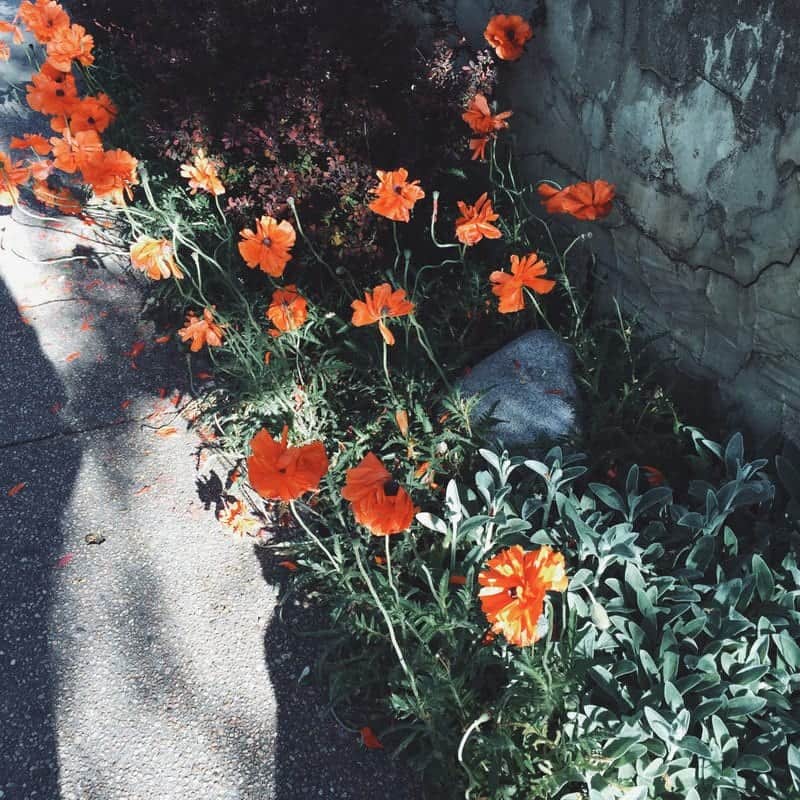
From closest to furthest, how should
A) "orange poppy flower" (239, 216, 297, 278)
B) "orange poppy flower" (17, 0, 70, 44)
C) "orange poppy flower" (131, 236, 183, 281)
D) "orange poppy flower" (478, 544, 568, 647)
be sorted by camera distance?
"orange poppy flower" (478, 544, 568, 647), "orange poppy flower" (131, 236, 183, 281), "orange poppy flower" (239, 216, 297, 278), "orange poppy flower" (17, 0, 70, 44)

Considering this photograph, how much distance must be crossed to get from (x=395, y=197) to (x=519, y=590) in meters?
1.47

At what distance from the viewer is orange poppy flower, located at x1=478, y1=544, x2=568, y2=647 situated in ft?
4.72

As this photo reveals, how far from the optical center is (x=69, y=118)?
3260 millimetres

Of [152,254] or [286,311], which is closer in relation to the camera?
[152,254]

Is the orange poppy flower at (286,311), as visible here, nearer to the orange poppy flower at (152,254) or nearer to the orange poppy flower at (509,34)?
the orange poppy flower at (152,254)

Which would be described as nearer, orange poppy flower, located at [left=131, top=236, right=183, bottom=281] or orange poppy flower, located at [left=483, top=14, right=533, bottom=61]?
orange poppy flower, located at [left=131, top=236, right=183, bottom=281]

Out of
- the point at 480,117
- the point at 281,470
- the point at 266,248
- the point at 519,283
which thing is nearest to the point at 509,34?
the point at 480,117

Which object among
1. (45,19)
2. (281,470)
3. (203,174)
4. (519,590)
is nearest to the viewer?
(519,590)

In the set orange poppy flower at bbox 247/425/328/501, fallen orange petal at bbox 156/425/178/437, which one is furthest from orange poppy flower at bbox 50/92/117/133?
orange poppy flower at bbox 247/425/328/501

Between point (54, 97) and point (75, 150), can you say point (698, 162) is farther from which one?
point (54, 97)

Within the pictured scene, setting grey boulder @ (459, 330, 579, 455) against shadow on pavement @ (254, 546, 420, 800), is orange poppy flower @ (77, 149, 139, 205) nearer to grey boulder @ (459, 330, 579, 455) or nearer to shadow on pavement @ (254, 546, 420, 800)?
grey boulder @ (459, 330, 579, 455)

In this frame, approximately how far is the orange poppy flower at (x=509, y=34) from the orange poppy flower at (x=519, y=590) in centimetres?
222

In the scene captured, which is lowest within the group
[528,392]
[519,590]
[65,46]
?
[528,392]

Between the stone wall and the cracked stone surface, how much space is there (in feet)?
5.31
